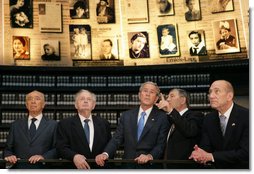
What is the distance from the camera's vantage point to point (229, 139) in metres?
4.38

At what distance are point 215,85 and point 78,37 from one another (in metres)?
5.10

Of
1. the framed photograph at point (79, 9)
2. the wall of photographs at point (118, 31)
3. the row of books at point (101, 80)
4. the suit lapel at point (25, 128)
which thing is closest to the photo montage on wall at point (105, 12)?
the wall of photographs at point (118, 31)

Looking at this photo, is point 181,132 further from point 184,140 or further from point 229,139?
point 229,139

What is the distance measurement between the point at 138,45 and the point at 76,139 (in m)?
4.76

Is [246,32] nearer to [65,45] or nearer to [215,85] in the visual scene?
[65,45]

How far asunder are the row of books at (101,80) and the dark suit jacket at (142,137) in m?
3.86

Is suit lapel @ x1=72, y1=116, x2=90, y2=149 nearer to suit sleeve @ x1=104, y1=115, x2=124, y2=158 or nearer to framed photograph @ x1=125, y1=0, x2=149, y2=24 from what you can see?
suit sleeve @ x1=104, y1=115, x2=124, y2=158

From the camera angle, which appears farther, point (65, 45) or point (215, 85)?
point (65, 45)

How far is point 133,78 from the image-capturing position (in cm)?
888

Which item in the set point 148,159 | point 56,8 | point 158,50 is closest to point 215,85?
point 148,159

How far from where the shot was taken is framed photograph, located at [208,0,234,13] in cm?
890

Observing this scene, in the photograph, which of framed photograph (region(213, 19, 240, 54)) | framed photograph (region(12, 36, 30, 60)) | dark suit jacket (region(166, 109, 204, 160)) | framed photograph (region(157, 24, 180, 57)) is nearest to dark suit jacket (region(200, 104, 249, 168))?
dark suit jacket (region(166, 109, 204, 160))

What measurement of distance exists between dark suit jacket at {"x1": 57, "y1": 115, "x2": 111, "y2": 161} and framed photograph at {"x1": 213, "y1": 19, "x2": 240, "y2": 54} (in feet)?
14.9

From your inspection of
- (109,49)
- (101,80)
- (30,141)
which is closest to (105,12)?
(109,49)
